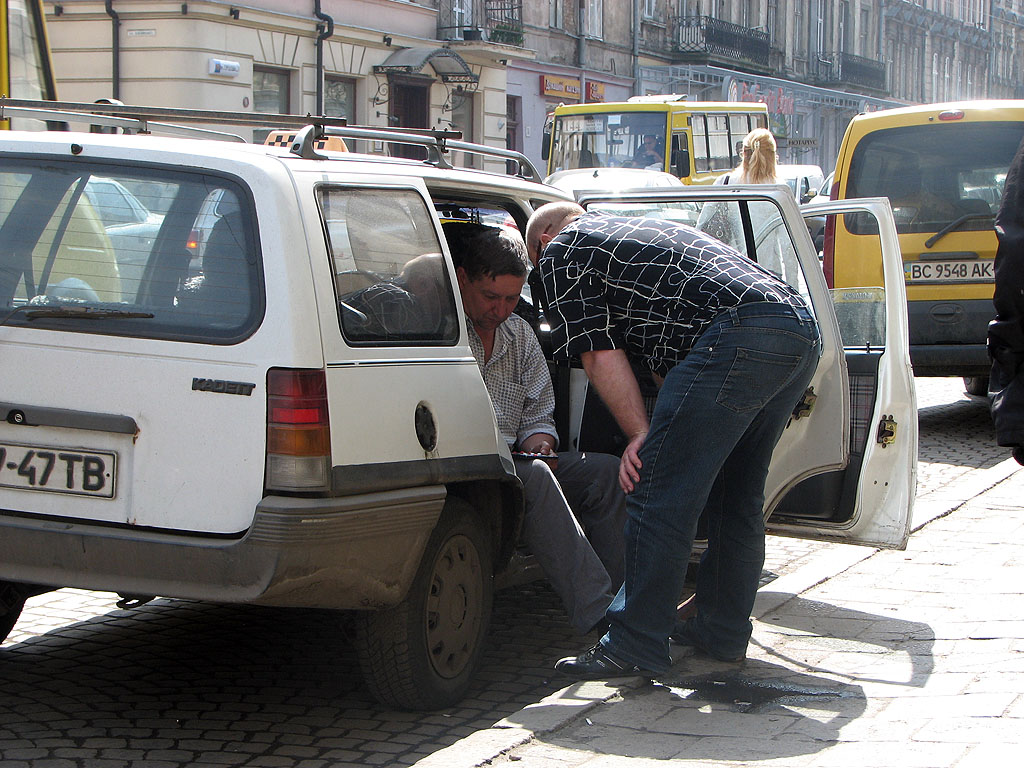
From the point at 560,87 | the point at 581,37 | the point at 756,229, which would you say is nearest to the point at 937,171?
the point at 756,229

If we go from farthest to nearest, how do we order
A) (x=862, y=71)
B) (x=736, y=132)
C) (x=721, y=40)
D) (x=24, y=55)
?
(x=862, y=71), (x=721, y=40), (x=736, y=132), (x=24, y=55)

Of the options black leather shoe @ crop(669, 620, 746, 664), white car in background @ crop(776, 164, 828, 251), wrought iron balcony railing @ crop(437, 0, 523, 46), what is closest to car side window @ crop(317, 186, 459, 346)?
black leather shoe @ crop(669, 620, 746, 664)

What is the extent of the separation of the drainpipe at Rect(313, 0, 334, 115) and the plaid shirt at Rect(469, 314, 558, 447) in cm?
2223

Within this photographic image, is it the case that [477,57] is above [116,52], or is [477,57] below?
above

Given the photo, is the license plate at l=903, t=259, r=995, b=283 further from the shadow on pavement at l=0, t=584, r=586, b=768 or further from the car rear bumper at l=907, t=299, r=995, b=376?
the shadow on pavement at l=0, t=584, r=586, b=768

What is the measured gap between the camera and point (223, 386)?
148 inches

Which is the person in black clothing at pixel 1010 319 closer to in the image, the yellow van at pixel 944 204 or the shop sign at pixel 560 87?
the yellow van at pixel 944 204

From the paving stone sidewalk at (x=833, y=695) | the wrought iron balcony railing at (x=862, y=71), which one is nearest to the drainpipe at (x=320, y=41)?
the paving stone sidewalk at (x=833, y=695)

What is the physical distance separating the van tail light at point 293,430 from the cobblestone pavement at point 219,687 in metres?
0.79

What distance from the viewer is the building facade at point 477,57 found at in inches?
955

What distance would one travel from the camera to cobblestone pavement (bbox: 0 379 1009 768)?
3.99 metres

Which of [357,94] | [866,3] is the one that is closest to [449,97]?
[357,94]

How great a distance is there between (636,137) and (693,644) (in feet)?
66.9

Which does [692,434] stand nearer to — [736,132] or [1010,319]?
[1010,319]
